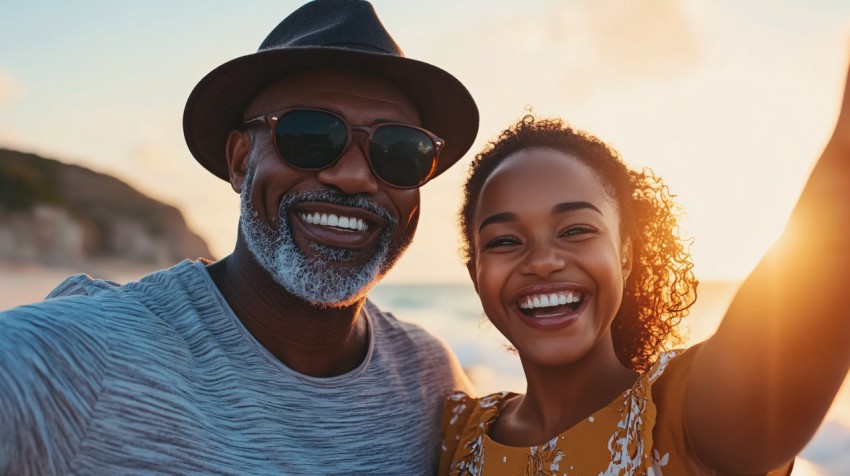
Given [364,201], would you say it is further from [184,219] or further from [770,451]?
[184,219]

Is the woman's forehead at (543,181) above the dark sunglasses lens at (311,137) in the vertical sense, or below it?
below

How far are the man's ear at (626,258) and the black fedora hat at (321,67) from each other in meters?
1.08

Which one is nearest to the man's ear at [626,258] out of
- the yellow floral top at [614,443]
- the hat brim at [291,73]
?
the yellow floral top at [614,443]

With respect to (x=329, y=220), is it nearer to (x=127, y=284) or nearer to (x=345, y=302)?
(x=345, y=302)

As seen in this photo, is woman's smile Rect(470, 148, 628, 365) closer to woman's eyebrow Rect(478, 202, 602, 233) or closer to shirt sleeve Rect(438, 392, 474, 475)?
woman's eyebrow Rect(478, 202, 602, 233)

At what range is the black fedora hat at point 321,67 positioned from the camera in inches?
121

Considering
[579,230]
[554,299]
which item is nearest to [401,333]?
[554,299]

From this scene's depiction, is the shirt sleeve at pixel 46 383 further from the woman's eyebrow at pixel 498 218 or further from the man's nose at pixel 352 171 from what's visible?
the woman's eyebrow at pixel 498 218

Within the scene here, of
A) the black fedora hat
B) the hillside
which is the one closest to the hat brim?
the black fedora hat

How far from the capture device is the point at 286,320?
3117mm

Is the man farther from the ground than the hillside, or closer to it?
closer to it

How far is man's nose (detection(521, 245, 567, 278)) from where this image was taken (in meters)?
2.66

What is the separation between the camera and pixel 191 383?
2.67 m

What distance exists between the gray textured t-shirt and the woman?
40 cm
